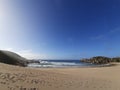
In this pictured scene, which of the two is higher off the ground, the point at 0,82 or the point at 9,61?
the point at 9,61

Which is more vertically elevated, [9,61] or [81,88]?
[9,61]

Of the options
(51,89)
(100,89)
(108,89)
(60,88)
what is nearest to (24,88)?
(51,89)

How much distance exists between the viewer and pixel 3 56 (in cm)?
3656

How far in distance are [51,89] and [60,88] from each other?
25.0 inches

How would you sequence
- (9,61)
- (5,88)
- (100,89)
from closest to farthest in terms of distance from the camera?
(5,88) → (100,89) → (9,61)

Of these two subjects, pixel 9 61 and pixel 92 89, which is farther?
pixel 9 61

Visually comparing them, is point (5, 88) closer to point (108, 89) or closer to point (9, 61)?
point (108, 89)

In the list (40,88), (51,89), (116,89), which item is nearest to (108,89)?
(116,89)

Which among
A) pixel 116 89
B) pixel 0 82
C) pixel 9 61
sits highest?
pixel 9 61

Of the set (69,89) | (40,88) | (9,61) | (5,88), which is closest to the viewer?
(5,88)

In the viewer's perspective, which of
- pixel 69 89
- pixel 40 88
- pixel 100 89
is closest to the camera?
pixel 40 88

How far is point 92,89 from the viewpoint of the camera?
9078 mm

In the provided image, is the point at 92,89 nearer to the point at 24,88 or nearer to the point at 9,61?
the point at 24,88

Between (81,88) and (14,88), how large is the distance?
404cm
